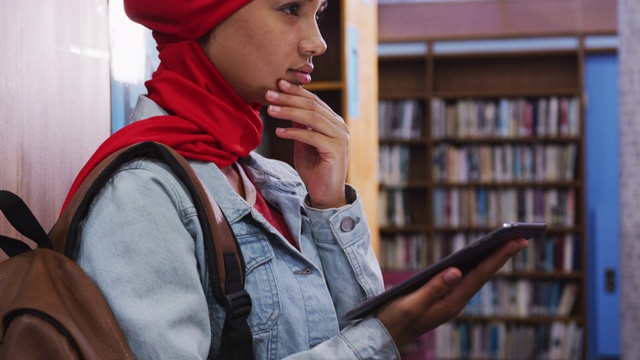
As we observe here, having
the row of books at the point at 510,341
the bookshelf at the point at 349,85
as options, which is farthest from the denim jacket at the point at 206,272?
the row of books at the point at 510,341

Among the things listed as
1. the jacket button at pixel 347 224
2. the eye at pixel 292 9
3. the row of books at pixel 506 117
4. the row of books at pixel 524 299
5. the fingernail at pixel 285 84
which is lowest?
the row of books at pixel 524 299

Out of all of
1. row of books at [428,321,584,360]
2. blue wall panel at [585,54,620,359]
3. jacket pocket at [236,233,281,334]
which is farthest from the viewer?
blue wall panel at [585,54,620,359]

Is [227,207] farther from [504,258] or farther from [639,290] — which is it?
[639,290]

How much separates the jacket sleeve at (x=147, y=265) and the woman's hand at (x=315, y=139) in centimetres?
27

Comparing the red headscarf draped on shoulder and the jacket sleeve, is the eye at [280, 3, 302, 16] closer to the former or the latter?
the red headscarf draped on shoulder

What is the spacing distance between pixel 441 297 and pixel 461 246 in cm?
480

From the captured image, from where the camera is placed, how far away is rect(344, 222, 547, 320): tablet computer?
3.21ft

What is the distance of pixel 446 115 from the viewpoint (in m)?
5.79

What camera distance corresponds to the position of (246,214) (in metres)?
1.09

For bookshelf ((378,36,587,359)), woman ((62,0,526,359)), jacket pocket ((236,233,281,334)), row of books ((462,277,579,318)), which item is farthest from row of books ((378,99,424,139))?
jacket pocket ((236,233,281,334))

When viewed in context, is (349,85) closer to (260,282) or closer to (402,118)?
(260,282)

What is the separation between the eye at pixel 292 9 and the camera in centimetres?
114

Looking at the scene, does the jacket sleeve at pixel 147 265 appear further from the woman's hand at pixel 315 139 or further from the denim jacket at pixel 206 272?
the woman's hand at pixel 315 139

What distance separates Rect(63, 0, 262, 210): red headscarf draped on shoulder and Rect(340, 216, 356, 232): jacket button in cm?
21
